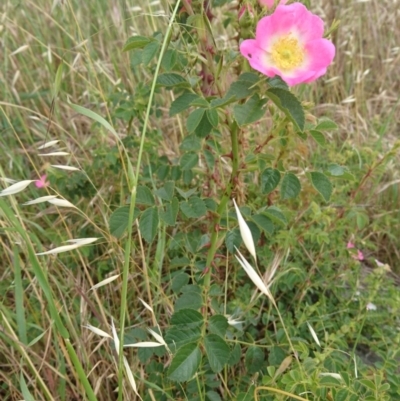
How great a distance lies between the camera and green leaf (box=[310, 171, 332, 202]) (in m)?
0.94

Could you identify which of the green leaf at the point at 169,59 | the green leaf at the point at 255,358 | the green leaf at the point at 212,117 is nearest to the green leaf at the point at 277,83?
the green leaf at the point at 212,117

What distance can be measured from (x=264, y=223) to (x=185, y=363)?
1.01 feet

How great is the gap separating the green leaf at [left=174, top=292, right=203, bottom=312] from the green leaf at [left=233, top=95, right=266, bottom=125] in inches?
13.9

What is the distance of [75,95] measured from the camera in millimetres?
1979

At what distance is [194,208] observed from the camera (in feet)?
3.19

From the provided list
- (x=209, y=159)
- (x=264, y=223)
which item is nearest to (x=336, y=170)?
(x=264, y=223)

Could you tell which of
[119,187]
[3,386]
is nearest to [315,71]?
[119,187]

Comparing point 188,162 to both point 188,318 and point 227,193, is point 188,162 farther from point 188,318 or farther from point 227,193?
point 188,318

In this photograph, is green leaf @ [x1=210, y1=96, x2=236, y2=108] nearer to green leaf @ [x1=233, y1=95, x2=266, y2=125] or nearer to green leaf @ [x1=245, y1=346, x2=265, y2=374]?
green leaf @ [x1=233, y1=95, x2=266, y2=125]

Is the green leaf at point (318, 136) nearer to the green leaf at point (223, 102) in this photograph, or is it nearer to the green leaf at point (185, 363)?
the green leaf at point (223, 102)

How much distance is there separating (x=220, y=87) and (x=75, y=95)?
3.84 feet

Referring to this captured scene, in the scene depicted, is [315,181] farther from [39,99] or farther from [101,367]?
[39,99]

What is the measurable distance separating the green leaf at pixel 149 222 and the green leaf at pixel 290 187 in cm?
24

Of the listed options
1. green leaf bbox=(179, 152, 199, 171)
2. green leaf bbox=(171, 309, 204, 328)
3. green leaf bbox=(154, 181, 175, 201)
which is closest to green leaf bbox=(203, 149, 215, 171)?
green leaf bbox=(179, 152, 199, 171)
